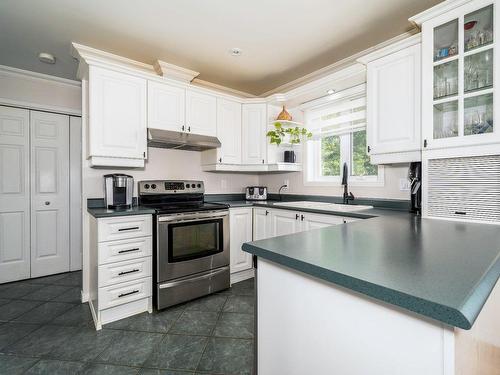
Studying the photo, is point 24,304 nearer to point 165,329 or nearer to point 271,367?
point 165,329

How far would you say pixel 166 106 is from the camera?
2.75 m

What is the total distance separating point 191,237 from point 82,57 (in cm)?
198

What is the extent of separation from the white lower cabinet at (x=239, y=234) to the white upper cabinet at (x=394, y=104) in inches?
60.0

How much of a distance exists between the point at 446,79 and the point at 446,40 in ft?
0.86

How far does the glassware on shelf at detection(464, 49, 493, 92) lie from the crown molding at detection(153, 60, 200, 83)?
8.45 ft

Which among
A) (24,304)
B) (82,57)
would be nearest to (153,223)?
(24,304)

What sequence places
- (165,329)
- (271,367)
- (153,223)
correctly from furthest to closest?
(153,223)
(165,329)
(271,367)

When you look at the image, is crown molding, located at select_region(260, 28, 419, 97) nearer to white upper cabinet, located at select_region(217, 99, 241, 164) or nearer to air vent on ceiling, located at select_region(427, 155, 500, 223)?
white upper cabinet, located at select_region(217, 99, 241, 164)

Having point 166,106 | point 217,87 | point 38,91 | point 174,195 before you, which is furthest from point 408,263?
point 38,91

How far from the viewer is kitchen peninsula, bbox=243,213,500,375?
562 millimetres

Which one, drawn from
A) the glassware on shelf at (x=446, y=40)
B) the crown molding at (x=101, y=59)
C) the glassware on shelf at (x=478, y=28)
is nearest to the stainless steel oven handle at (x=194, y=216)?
the crown molding at (x=101, y=59)

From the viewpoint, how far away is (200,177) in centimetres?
338

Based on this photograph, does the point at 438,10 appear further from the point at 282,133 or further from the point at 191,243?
the point at 191,243

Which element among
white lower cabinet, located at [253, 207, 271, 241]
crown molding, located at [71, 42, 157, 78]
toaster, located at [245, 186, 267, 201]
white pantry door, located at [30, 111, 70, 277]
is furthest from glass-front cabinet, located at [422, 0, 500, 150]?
white pantry door, located at [30, 111, 70, 277]
